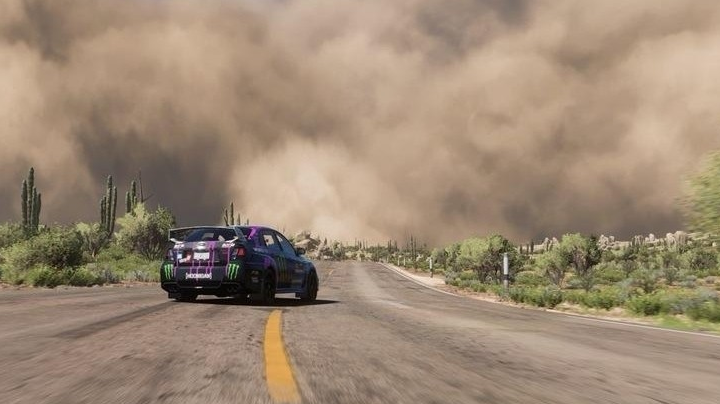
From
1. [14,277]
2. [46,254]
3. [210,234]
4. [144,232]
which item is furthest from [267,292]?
[144,232]

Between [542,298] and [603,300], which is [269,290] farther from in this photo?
[542,298]

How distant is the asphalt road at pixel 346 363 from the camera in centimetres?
343

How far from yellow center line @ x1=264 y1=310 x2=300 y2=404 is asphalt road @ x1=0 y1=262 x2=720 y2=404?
0.16 feet

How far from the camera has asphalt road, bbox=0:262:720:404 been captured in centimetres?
343

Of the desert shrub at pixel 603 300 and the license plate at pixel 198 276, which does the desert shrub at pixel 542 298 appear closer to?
the desert shrub at pixel 603 300

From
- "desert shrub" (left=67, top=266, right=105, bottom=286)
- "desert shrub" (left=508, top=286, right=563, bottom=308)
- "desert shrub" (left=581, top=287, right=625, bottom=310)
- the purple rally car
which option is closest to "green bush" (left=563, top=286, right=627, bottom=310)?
"desert shrub" (left=581, top=287, right=625, bottom=310)

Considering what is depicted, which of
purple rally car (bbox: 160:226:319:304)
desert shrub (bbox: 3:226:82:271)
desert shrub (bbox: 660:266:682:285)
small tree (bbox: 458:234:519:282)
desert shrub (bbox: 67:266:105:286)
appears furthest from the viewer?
small tree (bbox: 458:234:519:282)

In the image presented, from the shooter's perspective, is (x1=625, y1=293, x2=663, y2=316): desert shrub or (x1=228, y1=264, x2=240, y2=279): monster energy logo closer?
(x1=228, y1=264, x2=240, y2=279): monster energy logo

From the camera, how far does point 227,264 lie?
39.3ft

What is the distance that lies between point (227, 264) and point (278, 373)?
8368 millimetres

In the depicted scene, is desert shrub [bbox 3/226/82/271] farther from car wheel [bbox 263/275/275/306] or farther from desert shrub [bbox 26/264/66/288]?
car wheel [bbox 263/275/275/306]

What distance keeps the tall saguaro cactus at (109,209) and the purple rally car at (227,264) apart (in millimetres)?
65738

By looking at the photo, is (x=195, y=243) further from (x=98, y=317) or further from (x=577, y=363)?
(x=577, y=363)

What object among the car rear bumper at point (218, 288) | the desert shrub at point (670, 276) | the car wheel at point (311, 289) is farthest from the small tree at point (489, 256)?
the car rear bumper at point (218, 288)
